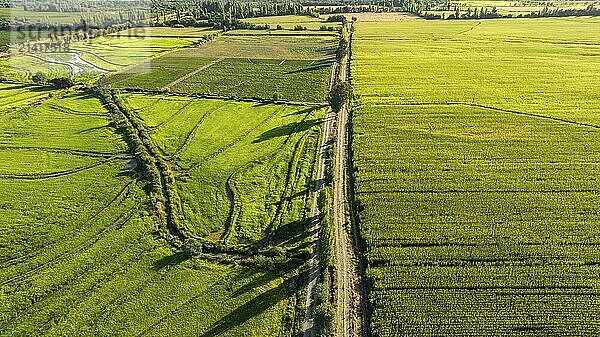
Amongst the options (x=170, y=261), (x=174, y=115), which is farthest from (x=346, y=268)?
(x=174, y=115)

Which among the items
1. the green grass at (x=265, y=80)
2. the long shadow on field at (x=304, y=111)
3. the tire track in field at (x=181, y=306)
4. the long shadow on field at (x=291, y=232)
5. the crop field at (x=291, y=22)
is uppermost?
the crop field at (x=291, y=22)

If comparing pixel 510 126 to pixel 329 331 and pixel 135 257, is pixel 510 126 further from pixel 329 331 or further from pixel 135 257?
pixel 135 257

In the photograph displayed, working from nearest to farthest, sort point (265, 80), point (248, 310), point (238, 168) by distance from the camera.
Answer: point (248, 310)
point (238, 168)
point (265, 80)

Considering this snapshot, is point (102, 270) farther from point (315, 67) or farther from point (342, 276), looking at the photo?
point (315, 67)

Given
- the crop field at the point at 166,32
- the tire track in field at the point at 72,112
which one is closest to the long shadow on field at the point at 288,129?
the tire track in field at the point at 72,112

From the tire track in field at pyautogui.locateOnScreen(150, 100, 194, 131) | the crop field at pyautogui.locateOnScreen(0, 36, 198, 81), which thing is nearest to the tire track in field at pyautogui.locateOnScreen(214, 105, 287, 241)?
the tire track in field at pyautogui.locateOnScreen(150, 100, 194, 131)

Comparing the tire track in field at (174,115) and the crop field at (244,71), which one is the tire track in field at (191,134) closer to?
the tire track in field at (174,115)
